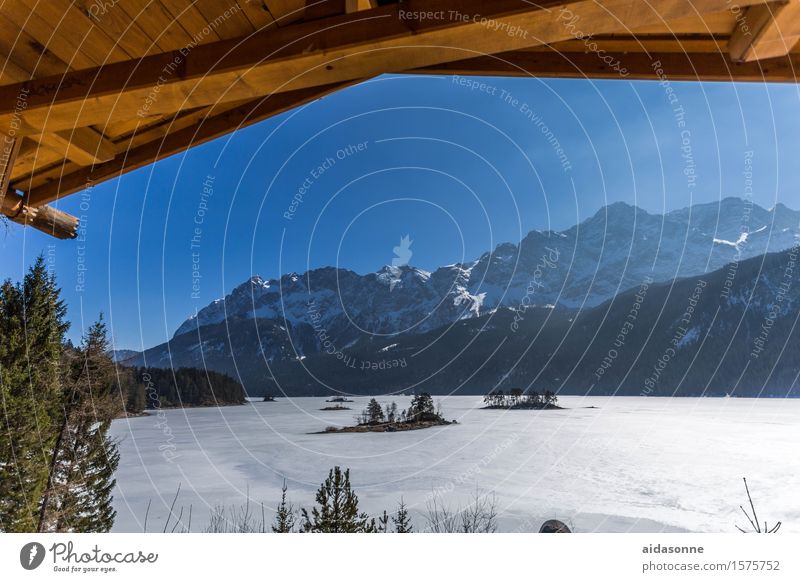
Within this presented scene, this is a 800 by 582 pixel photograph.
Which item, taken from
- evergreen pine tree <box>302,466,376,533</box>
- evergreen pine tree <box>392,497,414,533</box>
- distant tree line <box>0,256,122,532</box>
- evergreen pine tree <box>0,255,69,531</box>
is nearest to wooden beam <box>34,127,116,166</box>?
evergreen pine tree <box>392,497,414,533</box>

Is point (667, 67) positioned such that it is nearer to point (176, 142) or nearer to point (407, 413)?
point (176, 142)

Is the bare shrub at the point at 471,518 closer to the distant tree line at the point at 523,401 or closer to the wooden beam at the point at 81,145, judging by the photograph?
the distant tree line at the point at 523,401

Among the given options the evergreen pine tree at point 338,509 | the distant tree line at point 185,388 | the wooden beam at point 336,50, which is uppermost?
the wooden beam at point 336,50

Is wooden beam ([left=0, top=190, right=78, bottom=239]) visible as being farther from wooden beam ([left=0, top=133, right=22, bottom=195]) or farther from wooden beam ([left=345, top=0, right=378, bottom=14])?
wooden beam ([left=345, top=0, right=378, bottom=14])

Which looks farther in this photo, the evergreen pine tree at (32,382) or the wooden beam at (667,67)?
the evergreen pine tree at (32,382)

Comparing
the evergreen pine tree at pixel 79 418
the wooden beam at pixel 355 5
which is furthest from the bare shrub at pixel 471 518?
the evergreen pine tree at pixel 79 418
